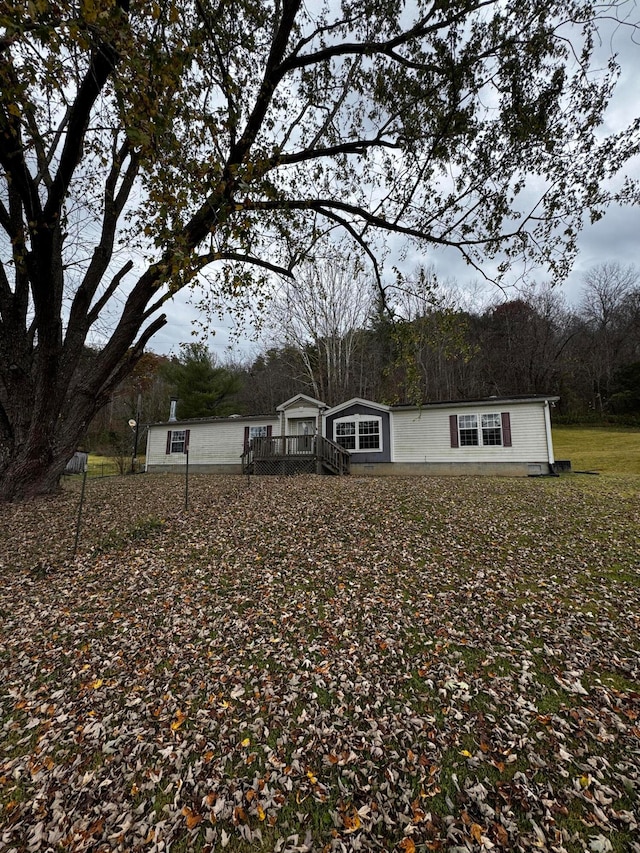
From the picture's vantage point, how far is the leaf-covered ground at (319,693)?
202 cm

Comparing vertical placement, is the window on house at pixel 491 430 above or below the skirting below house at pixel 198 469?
above

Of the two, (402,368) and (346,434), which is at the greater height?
(402,368)

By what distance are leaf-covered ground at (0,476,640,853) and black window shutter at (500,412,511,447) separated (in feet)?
27.4

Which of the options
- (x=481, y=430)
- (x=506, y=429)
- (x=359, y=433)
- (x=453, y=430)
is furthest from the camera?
(x=359, y=433)

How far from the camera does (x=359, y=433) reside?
16.3m

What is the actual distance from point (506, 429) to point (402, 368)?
9.99 meters

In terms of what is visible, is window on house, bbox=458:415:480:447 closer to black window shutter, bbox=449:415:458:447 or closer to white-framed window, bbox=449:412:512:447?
white-framed window, bbox=449:412:512:447

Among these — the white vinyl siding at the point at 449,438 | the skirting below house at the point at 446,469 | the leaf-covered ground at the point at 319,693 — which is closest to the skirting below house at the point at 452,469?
the skirting below house at the point at 446,469

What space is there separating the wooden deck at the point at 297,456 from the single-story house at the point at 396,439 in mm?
39

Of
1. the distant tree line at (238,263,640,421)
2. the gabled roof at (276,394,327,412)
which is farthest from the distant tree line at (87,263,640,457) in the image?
the gabled roof at (276,394,327,412)

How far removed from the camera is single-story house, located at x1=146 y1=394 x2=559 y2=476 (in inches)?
541

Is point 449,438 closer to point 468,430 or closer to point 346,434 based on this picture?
point 468,430

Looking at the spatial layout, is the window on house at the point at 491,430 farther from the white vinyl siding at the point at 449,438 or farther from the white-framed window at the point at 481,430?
the white vinyl siding at the point at 449,438

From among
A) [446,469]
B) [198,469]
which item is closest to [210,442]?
[198,469]
